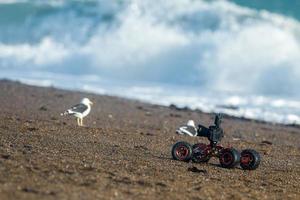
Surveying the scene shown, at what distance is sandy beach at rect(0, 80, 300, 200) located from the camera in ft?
27.4

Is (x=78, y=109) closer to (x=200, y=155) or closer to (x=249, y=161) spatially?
(x=200, y=155)

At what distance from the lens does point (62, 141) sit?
41.5 ft

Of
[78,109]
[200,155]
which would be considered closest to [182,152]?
[200,155]

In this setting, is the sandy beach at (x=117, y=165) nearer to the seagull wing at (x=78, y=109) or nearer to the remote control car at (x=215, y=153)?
the remote control car at (x=215, y=153)

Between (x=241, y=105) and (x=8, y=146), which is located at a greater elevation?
(x=241, y=105)

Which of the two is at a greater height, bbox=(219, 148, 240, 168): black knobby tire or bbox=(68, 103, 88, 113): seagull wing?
bbox=(68, 103, 88, 113): seagull wing

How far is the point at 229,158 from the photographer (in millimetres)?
11562

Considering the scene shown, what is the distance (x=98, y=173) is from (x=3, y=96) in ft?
48.1

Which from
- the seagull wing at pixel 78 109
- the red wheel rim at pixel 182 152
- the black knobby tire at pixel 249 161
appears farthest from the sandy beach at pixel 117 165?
the seagull wing at pixel 78 109

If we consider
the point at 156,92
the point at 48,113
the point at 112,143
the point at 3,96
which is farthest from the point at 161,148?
the point at 156,92

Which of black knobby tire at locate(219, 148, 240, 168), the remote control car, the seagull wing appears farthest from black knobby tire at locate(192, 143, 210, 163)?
the seagull wing

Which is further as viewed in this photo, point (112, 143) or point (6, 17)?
point (6, 17)

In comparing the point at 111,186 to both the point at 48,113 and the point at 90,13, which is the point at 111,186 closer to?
the point at 48,113

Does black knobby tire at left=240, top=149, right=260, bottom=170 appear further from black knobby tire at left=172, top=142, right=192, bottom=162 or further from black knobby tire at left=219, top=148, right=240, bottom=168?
black knobby tire at left=172, top=142, right=192, bottom=162
